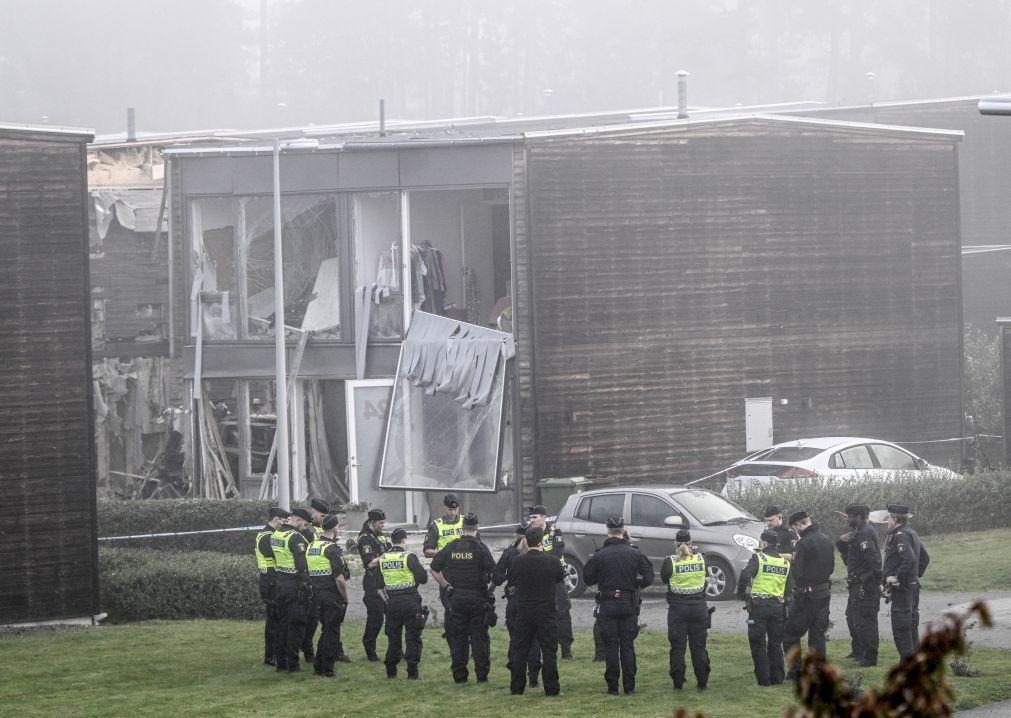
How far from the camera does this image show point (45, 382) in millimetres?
18156

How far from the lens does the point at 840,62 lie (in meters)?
74.7

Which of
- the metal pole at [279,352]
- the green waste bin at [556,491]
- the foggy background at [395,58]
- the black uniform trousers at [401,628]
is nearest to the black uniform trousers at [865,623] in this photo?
the black uniform trousers at [401,628]

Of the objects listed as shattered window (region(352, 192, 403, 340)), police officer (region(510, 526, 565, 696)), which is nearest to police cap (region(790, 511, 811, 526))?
police officer (region(510, 526, 565, 696))

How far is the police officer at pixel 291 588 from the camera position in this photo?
1474 centimetres

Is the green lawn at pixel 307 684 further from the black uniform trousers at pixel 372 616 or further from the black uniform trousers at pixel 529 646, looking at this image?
the black uniform trousers at pixel 372 616

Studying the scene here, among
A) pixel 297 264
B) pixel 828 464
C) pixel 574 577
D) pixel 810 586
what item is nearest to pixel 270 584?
pixel 574 577

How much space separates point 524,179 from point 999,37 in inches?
2025

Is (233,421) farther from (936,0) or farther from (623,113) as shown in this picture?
(936,0)

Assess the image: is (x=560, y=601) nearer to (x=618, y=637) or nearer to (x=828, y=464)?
(x=618, y=637)

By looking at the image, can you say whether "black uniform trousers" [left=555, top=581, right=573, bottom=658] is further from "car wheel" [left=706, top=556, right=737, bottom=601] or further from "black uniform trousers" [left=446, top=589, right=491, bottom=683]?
"car wheel" [left=706, top=556, right=737, bottom=601]

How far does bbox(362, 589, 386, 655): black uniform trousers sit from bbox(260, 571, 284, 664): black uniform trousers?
101 centimetres

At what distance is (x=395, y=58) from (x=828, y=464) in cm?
6441

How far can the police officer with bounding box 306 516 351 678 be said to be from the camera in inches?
573

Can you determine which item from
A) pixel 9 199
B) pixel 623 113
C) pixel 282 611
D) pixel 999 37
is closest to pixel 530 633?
pixel 282 611
